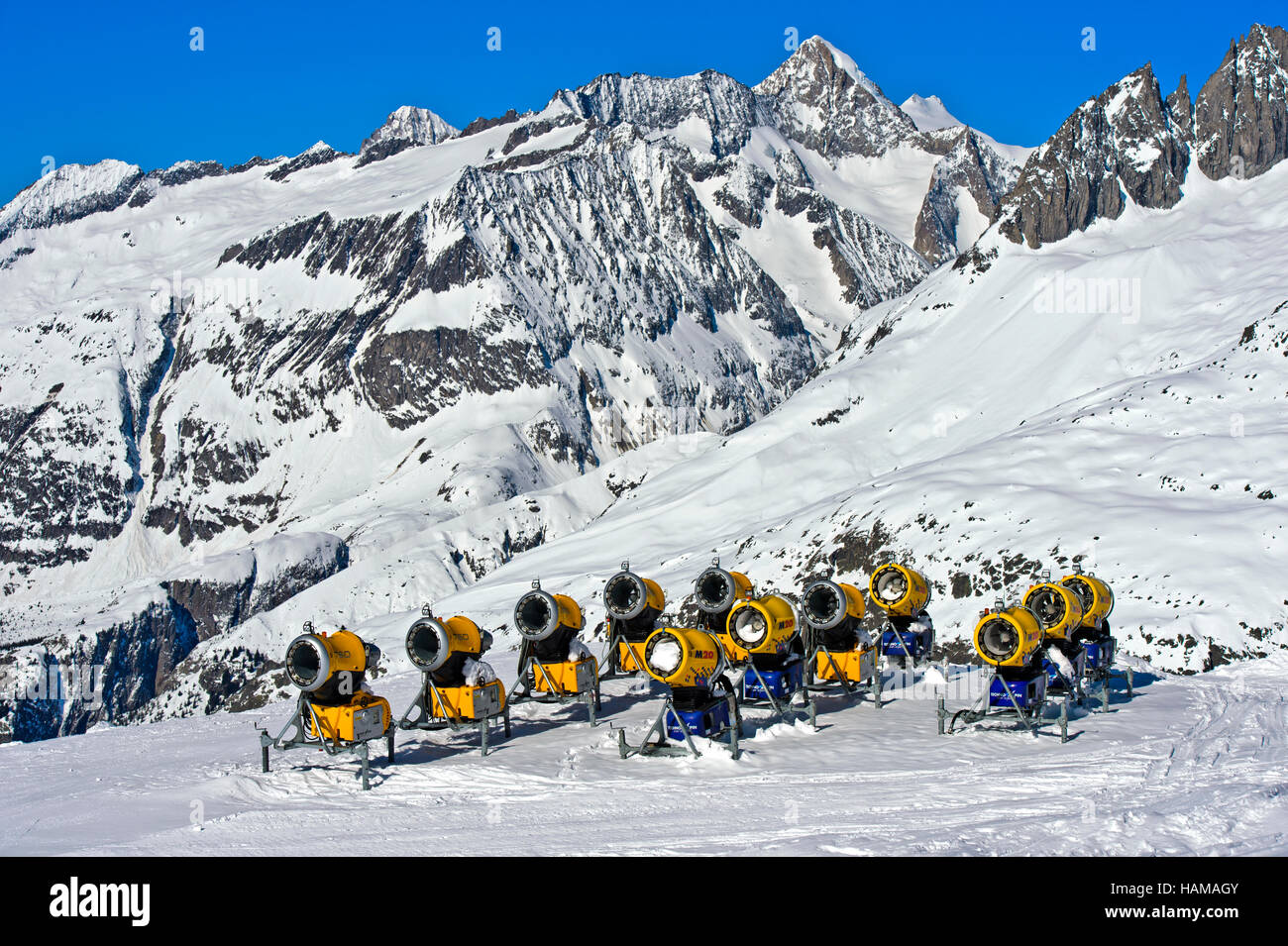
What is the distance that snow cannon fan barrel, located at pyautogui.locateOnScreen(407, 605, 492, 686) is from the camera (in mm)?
25562

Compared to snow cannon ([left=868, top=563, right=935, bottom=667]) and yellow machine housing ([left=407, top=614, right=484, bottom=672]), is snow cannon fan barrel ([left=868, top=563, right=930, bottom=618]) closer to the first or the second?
snow cannon ([left=868, top=563, right=935, bottom=667])

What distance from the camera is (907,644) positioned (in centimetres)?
3428

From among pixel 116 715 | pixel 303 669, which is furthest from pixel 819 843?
pixel 116 715

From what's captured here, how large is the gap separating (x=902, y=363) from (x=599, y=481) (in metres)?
49.7

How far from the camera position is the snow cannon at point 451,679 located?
25547mm

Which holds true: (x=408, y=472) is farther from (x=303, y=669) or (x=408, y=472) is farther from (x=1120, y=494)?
(x=303, y=669)

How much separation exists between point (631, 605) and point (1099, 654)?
500 inches

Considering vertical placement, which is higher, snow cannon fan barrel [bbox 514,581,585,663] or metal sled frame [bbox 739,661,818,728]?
snow cannon fan barrel [bbox 514,581,585,663]

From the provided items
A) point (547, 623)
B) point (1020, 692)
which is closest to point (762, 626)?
point (547, 623)

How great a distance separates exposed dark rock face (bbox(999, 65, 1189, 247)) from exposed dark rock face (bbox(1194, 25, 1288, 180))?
2852 millimetres

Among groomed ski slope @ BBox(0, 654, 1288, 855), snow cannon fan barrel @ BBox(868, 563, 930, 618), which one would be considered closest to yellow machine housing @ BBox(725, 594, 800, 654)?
groomed ski slope @ BBox(0, 654, 1288, 855)

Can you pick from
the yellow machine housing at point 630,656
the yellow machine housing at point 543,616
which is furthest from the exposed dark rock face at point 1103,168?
the yellow machine housing at point 543,616
